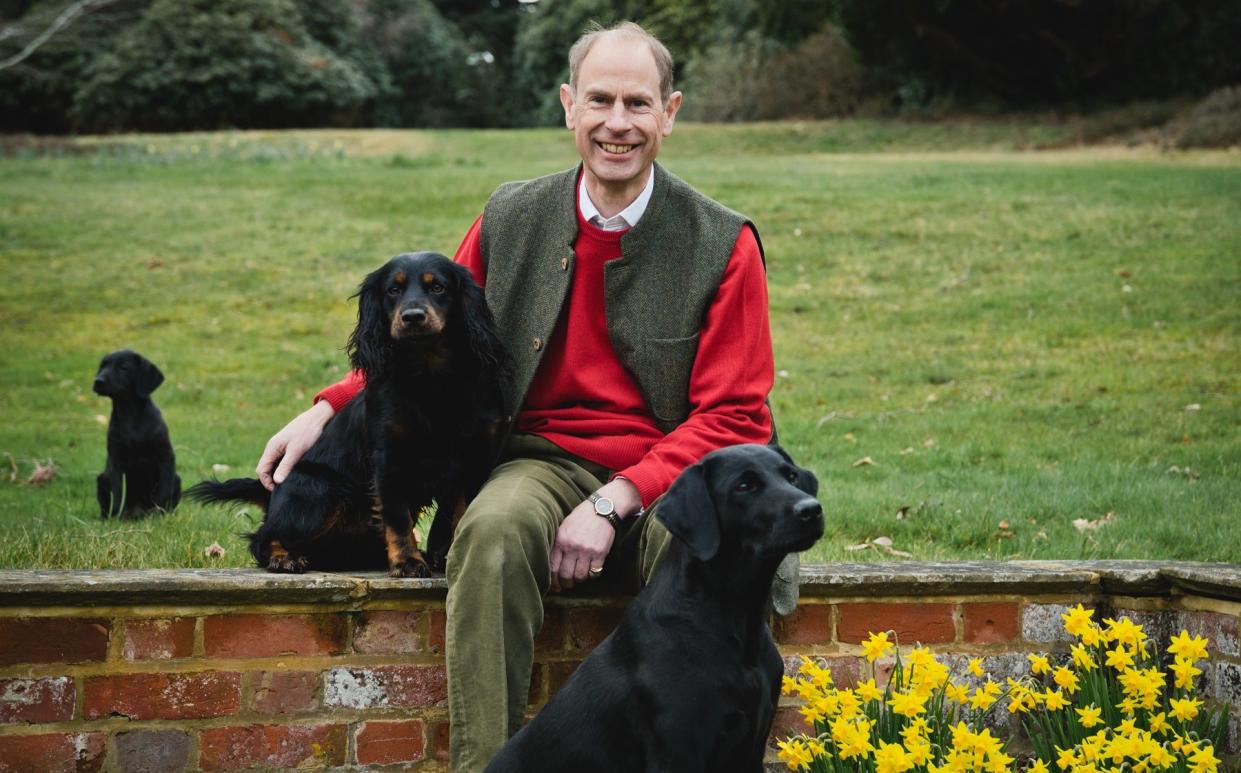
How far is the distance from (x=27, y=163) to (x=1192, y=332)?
18753 millimetres

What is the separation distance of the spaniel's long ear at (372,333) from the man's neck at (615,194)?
0.63 metres

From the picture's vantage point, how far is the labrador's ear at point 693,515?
247 cm

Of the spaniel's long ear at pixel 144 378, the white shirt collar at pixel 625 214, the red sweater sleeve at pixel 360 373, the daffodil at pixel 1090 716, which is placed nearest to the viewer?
the daffodil at pixel 1090 716

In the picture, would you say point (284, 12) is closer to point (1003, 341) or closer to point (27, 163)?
point (27, 163)

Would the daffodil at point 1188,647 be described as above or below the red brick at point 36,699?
above

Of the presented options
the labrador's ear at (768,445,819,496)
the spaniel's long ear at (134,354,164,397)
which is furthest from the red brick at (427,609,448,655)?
the spaniel's long ear at (134,354,164,397)

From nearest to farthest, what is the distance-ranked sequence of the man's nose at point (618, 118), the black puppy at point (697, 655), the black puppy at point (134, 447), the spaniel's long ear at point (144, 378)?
1. the black puppy at point (697, 655)
2. the man's nose at point (618, 118)
3. the black puppy at point (134, 447)
4. the spaniel's long ear at point (144, 378)

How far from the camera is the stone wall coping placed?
2898 millimetres

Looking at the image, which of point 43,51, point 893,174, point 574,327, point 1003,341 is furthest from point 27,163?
point 574,327

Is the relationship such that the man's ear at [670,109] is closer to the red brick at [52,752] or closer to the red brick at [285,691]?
the red brick at [285,691]

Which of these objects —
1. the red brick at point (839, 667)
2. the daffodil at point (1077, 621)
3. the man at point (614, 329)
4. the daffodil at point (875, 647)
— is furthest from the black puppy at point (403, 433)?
the daffodil at point (1077, 621)

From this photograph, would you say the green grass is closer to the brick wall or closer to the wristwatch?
the brick wall

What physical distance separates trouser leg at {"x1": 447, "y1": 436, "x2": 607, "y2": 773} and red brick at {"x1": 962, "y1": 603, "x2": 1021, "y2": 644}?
1.19 metres

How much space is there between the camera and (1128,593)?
3.28 m
